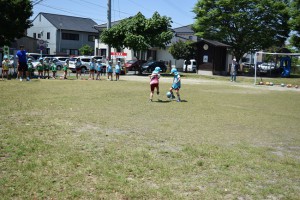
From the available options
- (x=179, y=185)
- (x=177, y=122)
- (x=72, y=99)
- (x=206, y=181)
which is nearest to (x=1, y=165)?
(x=179, y=185)

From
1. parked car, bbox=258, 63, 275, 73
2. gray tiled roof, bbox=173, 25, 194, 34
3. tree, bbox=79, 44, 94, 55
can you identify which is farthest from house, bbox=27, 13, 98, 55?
parked car, bbox=258, 63, 275, 73

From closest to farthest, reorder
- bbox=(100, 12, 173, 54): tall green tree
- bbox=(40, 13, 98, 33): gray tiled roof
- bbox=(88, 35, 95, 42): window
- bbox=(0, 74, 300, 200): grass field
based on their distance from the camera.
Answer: bbox=(0, 74, 300, 200): grass field → bbox=(100, 12, 173, 54): tall green tree → bbox=(40, 13, 98, 33): gray tiled roof → bbox=(88, 35, 95, 42): window

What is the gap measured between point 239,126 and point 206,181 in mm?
4600

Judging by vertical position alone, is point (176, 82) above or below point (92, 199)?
above

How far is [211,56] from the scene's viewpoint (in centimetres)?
3847

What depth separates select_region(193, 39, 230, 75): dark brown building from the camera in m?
38.2

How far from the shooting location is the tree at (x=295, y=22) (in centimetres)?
3455

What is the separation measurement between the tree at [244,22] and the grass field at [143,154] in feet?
93.0

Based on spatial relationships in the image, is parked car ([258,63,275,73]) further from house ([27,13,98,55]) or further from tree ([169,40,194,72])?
house ([27,13,98,55])

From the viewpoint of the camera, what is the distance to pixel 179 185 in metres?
4.55

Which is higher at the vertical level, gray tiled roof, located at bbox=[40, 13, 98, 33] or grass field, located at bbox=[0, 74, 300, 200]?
gray tiled roof, located at bbox=[40, 13, 98, 33]

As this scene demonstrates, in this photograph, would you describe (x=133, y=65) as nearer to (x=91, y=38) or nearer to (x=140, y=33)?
(x=140, y=33)

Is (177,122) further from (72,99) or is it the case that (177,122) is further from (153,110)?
(72,99)

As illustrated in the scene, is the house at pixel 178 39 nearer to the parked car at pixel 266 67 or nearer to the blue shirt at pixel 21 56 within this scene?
the parked car at pixel 266 67
